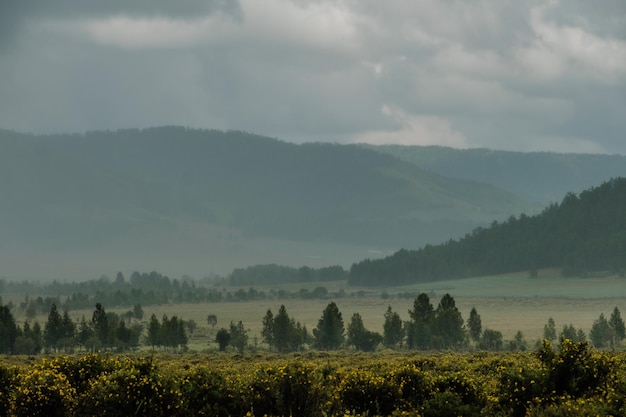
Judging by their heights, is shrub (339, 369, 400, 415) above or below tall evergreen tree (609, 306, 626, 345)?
above

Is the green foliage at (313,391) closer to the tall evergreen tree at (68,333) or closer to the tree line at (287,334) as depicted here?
the tree line at (287,334)

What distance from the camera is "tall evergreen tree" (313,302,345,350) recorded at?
176250mm

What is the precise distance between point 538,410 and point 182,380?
546 inches

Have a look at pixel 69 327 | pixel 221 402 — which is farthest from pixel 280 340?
pixel 221 402

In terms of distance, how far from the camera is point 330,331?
176 m

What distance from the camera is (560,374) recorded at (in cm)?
3800

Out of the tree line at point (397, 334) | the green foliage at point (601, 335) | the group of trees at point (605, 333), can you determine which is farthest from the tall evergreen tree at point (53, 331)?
the green foliage at point (601, 335)

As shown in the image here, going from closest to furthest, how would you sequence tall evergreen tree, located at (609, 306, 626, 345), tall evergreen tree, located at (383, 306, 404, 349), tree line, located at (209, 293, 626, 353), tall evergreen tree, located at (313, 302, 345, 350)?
tree line, located at (209, 293, 626, 353), tall evergreen tree, located at (383, 306, 404, 349), tall evergreen tree, located at (313, 302, 345, 350), tall evergreen tree, located at (609, 306, 626, 345)

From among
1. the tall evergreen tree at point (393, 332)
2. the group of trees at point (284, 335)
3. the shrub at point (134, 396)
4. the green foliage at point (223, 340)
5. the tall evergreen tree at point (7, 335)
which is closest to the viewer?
the shrub at point (134, 396)

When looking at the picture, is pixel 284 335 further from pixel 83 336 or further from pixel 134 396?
pixel 134 396

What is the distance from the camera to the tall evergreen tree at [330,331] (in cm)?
17625

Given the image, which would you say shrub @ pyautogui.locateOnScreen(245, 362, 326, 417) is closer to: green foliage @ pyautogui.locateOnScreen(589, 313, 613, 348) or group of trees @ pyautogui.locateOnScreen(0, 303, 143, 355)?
group of trees @ pyautogui.locateOnScreen(0, 303, 143, 355)

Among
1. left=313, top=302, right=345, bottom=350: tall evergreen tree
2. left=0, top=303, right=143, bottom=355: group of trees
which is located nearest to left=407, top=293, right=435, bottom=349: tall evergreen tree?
left=313, top=302, right=345, bottom=350: tall evergreen tree

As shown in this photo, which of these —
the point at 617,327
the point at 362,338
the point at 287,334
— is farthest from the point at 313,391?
the point at 617,327
